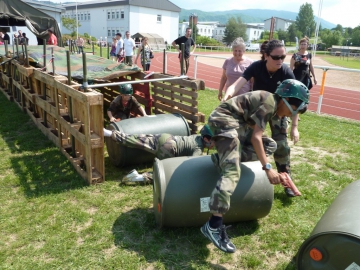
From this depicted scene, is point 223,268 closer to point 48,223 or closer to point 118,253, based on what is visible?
point 118,253

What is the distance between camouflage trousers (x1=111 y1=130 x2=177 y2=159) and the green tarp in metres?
11.1

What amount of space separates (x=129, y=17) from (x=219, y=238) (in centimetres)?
7121

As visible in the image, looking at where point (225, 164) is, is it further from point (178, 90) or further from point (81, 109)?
point (178, 90)

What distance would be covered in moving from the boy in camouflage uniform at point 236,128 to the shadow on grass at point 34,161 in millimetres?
2359

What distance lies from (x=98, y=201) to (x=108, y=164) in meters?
1.34

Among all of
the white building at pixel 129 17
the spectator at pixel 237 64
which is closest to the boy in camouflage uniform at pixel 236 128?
the spectator at pixel 237 64

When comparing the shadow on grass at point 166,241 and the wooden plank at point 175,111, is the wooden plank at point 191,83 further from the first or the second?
the shadow on grass at point 166,241

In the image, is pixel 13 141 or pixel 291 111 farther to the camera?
pixel 13 141

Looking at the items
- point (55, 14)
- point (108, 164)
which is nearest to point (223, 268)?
point (108, 164)

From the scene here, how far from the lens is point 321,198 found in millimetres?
4688

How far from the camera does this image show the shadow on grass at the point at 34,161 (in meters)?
4.88

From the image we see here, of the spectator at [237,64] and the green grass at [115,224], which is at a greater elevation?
the spectator at [237,64]

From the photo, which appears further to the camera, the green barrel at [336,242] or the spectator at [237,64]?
the spectator at [237,64]

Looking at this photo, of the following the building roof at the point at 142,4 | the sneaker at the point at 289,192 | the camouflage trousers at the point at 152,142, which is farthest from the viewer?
the building roof at the point at 142,4
